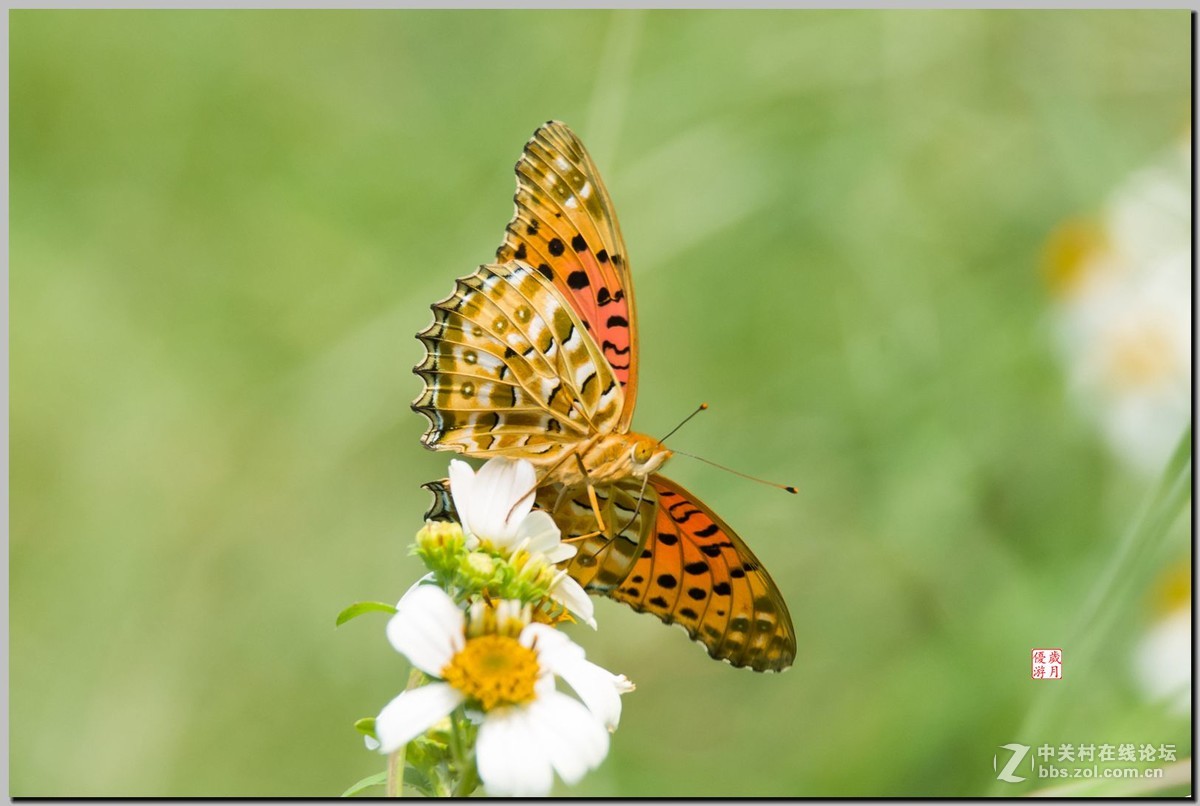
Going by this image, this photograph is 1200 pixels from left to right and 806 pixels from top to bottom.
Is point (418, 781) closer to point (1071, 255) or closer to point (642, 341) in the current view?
point (642, 341)

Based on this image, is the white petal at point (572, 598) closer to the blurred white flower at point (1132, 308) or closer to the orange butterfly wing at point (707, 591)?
the orange butterfly wing at point (707, 591)

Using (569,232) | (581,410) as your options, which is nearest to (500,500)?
(581,410)

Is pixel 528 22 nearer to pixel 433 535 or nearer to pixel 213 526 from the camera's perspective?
pixel 213 526

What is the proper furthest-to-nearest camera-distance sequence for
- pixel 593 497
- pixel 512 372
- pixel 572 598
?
1. pixel 512 372
2. pixel 593 497
3. pixel 572 598

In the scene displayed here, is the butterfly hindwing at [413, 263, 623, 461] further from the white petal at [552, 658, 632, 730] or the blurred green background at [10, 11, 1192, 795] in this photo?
the blurred green background at [10, 11, 1192, 795]

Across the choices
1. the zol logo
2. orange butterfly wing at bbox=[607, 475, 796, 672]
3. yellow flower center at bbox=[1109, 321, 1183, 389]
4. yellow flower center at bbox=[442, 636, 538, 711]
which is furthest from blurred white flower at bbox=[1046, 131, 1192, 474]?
yellow flower center at bbox=[442, 636, 538, 711]

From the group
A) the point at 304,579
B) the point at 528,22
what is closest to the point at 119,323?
the point at 304,579
